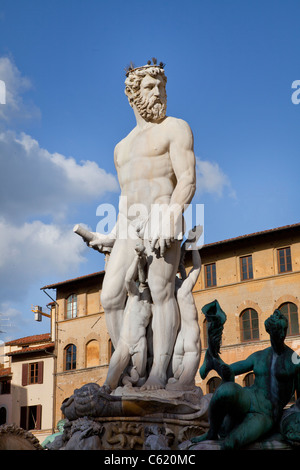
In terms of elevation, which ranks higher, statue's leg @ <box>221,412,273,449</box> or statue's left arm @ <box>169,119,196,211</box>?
statue's left arm @ <box>169,119,196,211</box>

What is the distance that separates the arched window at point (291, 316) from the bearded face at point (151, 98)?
31.1 meters

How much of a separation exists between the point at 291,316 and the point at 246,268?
171 inches

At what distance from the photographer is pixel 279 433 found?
455cm

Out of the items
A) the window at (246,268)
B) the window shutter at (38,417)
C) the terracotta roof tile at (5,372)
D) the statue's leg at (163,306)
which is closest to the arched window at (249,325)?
the window at (246,268)

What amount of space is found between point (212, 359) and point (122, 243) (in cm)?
334

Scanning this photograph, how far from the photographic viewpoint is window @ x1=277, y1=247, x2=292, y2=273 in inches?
1558

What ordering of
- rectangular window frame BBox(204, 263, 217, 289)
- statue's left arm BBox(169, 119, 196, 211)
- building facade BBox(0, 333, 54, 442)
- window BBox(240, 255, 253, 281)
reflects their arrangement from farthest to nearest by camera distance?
building facade BBox(0, 333, 54, 442) < rectangular window frame BBox(204, 263, 217, 289) < window BBox(240, 255, 253, 281) < statue's left arm BBox(169, 119, 196, 211)

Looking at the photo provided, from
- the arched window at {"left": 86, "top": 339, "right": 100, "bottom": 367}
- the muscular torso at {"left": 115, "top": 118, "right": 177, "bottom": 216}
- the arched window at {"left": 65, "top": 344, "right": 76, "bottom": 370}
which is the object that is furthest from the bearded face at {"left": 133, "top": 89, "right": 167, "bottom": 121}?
the arched window at {"left": 65, "top": 344, "right": 76, "bottom": 370}

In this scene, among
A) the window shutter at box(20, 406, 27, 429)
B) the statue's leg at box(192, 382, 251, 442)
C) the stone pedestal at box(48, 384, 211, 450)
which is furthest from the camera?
the window shutter at box(20, 406, 27, 429)

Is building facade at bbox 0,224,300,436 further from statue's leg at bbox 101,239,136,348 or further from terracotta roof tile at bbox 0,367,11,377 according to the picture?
statue's leg at bbox 101,239,136,348

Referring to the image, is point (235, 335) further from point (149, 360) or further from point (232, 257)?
point (149, 360)

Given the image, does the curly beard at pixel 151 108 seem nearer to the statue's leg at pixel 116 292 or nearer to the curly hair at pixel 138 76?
the curly hair at pixel 138 76

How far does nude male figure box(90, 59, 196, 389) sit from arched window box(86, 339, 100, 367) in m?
38.2

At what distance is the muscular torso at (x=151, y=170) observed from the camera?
7.83 m
